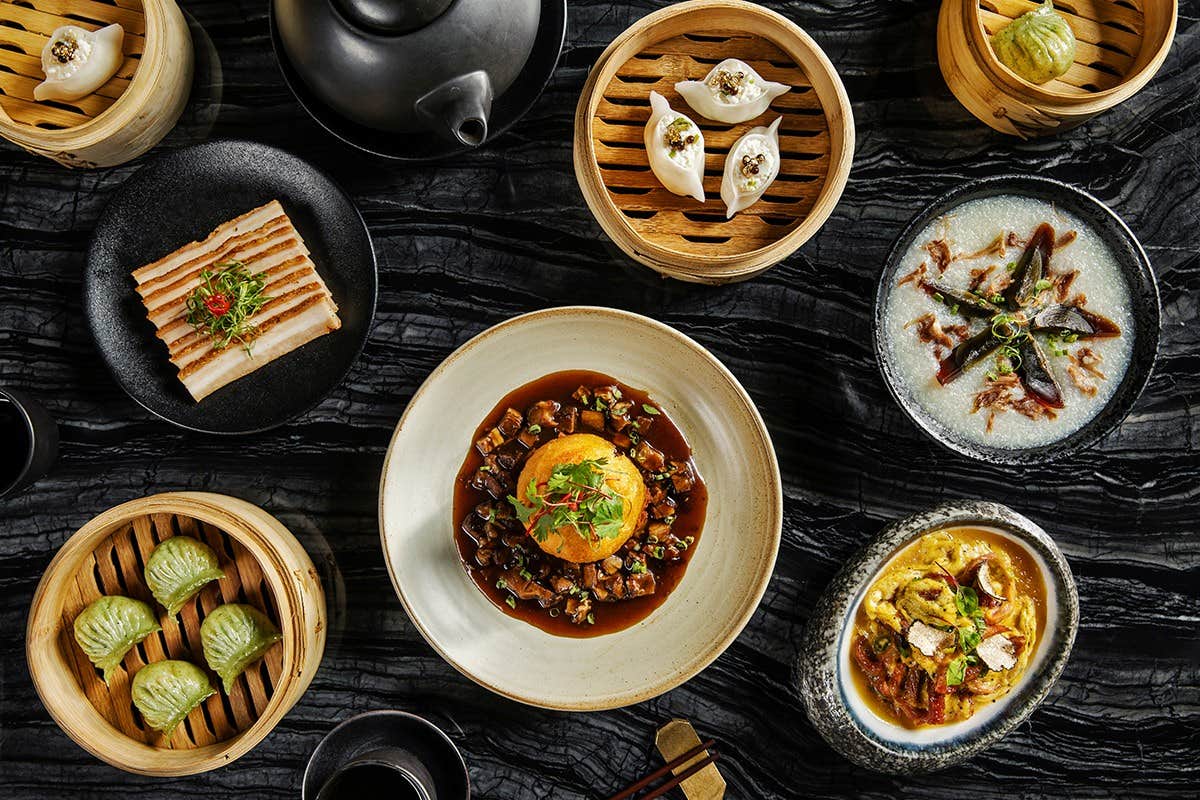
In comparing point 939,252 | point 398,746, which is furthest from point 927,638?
point 398,746

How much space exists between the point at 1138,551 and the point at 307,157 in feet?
10.9

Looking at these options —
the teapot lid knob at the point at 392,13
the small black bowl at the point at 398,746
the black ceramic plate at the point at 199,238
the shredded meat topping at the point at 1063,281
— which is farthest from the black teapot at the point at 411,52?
the shredded meat topping at the point at 1063,281

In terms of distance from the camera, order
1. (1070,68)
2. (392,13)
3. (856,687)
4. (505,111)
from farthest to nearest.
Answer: (1070,68) < (856,687) < (505,111) < (392,13)

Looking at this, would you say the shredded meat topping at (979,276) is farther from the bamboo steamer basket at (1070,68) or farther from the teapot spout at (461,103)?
the teapot spout at (461,103)

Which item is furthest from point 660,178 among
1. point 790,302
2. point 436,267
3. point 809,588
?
point 809,588

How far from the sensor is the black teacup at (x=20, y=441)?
3.09m

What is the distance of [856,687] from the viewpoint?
315 cm

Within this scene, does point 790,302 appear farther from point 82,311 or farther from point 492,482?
point 82,311

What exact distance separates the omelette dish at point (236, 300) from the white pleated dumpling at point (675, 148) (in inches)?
46.7

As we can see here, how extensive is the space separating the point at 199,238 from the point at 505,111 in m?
1.17

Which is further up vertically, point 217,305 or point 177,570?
point 217,305

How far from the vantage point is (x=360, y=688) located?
10.9ft

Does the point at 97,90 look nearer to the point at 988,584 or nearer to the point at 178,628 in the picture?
the point at 178,628

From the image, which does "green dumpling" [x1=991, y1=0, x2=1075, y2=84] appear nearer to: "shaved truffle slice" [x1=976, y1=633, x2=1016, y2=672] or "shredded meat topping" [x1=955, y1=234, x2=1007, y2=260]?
"shredded meat topping" [x1=955, y1=234, x2=1007, y2=260]
